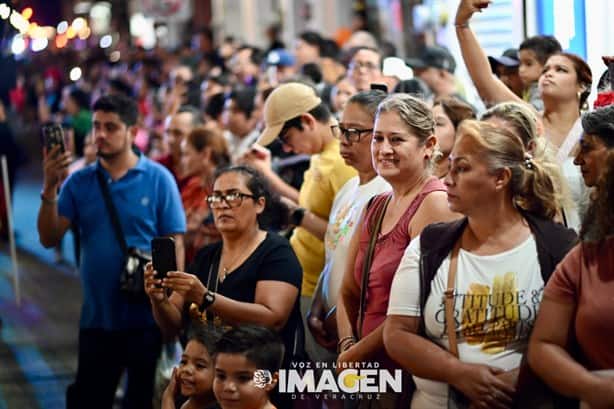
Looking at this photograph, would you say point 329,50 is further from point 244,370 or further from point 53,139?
point 244,370

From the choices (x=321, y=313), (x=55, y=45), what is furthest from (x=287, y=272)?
(x=55, y=45)

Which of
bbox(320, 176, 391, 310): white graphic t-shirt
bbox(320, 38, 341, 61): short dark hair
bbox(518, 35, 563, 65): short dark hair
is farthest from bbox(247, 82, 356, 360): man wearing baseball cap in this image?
bbox(320, 38, 341, 61): short dark hair

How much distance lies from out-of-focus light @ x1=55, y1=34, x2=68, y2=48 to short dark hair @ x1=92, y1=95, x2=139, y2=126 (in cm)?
2792

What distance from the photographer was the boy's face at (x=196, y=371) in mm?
4844

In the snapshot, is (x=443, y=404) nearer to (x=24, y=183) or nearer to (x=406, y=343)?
(x=406, y=343)

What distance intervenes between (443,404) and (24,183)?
19579mm

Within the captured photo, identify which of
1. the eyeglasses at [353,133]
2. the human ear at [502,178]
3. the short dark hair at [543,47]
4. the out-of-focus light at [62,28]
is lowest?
the human ear at [502,178]

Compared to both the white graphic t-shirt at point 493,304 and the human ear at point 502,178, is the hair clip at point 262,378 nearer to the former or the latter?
the white graphic t-shirt at point 493,304

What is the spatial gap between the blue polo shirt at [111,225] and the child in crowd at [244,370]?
2.02 metres

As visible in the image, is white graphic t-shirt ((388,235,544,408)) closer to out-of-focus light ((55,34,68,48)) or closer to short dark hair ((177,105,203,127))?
short dark hair ((177,105,203,127))

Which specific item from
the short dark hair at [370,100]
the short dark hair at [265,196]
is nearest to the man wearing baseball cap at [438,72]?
the short dark hair at [265,196]

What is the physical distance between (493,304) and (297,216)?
2231 millimetres

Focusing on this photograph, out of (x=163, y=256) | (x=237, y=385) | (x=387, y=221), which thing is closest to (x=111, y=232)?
(x=163, y=256)

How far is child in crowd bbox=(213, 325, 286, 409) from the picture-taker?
15.1ft
